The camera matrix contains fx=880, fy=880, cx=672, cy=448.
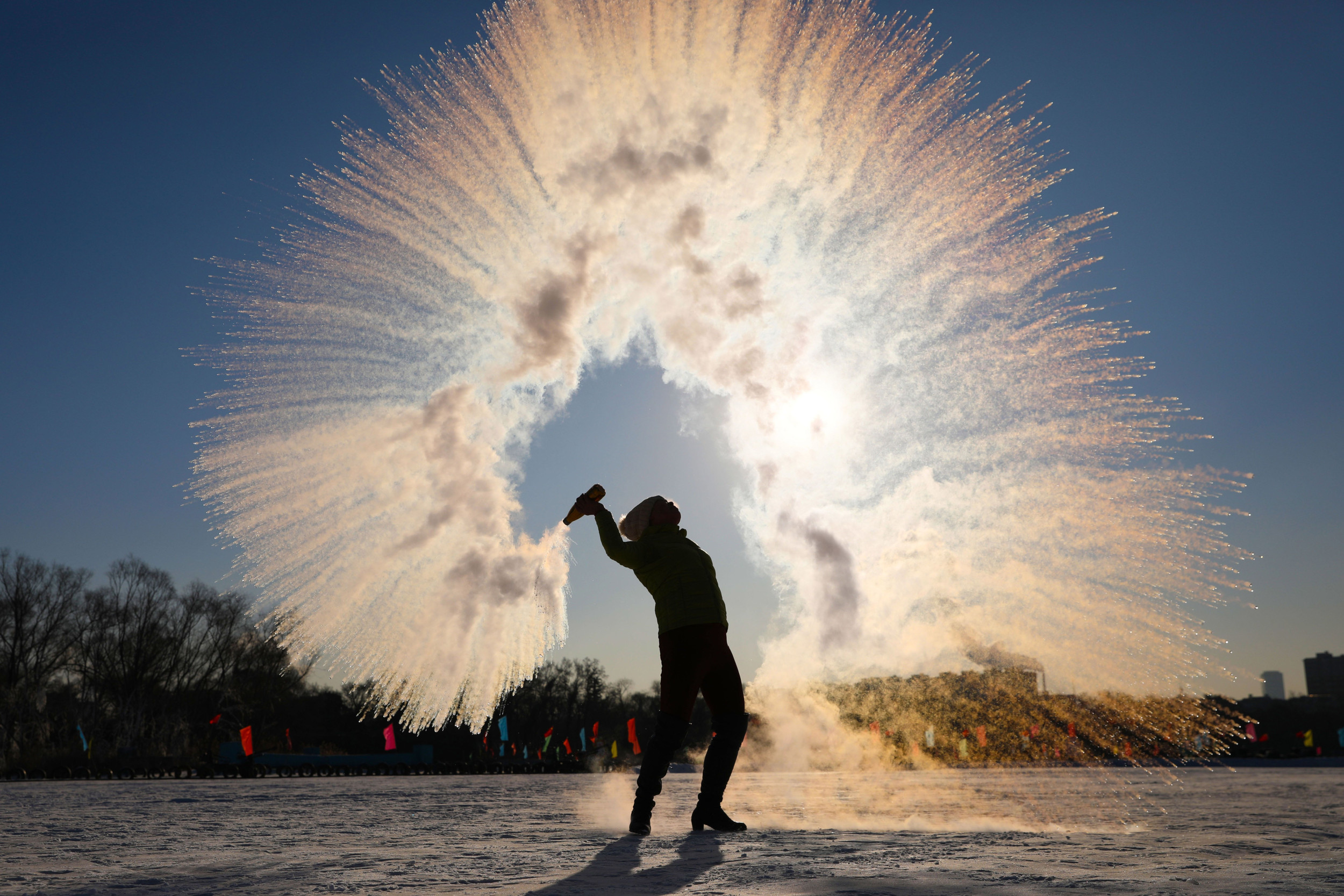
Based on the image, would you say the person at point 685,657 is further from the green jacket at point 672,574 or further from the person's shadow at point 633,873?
the person's shadow at point 633,873

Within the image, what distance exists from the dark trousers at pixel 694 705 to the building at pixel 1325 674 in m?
191

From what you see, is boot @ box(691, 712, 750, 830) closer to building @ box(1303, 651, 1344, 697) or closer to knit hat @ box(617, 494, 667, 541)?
knit hat @ box(617, 494, 667, 541)

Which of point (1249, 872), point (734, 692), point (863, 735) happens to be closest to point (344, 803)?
point (734, 692)

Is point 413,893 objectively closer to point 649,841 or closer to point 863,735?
point 649,841

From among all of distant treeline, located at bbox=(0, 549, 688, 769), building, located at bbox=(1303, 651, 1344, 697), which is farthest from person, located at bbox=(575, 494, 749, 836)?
building, located at bbox=(1303, 651, 1344, 697)

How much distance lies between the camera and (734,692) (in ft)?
19.1

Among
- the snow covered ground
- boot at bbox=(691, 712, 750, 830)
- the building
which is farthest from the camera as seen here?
the building

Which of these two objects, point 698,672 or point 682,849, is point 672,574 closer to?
point 698,672

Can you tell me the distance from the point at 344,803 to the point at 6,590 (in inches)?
1897

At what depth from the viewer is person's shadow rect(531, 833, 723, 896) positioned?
2.98 m

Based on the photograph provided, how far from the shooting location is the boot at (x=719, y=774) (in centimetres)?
544

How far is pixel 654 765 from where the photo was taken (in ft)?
17.8

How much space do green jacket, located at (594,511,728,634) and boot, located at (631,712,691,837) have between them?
0.60m

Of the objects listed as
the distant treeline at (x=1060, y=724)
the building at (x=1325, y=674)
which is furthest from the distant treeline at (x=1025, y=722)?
the building at (x=1325, y=674)
